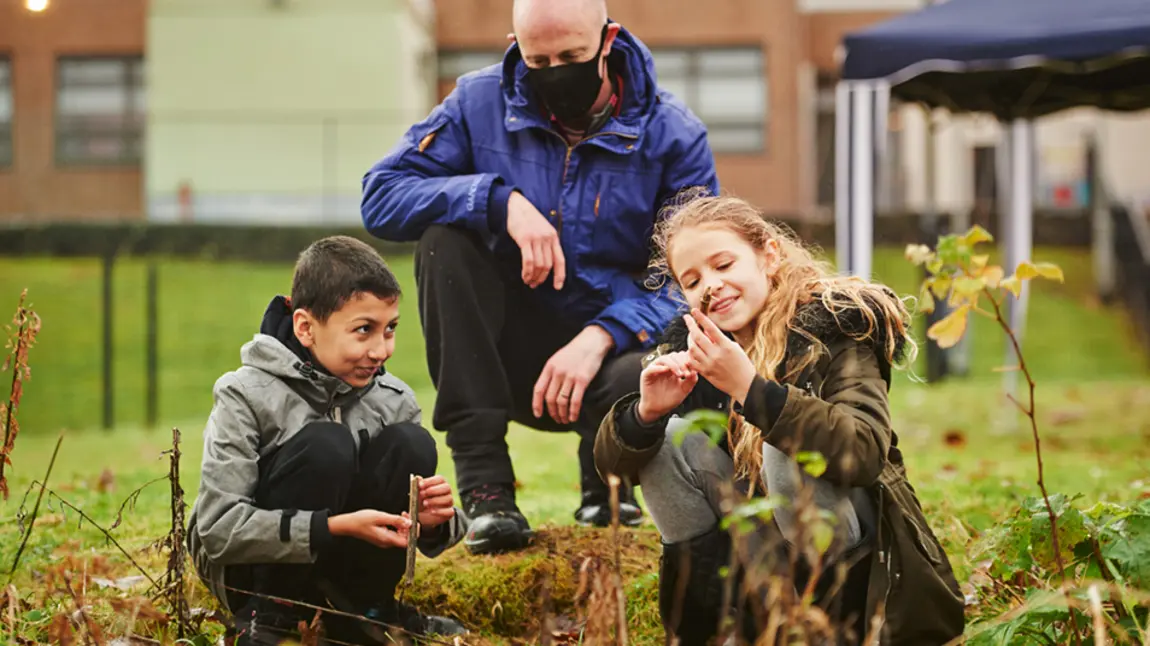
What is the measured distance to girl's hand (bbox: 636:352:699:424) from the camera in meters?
2.52

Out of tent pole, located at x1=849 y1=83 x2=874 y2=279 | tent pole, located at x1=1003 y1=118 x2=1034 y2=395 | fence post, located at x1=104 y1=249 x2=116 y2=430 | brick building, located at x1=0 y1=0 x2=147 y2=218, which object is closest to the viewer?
tent pole, located at x1=849 y1=83 x2=874 y2=279

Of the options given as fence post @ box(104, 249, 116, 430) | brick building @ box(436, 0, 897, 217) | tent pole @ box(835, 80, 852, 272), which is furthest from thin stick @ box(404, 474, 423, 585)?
brick building @ box(436, 0, 897, 217)

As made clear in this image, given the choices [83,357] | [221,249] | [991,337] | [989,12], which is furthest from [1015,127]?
[221,249]

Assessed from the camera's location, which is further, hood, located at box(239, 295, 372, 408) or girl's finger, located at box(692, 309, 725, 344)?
hood, located at box(239, 295, 372, 408)

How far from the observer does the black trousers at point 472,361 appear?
134 inches

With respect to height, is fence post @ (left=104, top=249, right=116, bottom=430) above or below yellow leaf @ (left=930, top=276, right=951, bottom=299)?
below

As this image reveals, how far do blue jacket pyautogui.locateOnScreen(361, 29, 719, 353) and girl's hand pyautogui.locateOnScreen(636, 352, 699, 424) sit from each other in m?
0.87

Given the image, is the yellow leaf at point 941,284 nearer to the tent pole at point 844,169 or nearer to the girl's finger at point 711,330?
the girl's finger at point 711,330

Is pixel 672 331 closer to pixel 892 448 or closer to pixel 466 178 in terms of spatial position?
pixel 892 448

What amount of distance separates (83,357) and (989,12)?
975cm

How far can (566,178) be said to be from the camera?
3543mm

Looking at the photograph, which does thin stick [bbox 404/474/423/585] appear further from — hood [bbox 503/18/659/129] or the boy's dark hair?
hood [bbox 503/18/659/129]

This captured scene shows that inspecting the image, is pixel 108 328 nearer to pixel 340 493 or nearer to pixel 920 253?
pixel 340 493

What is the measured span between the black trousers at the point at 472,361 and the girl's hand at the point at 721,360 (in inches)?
36.2
